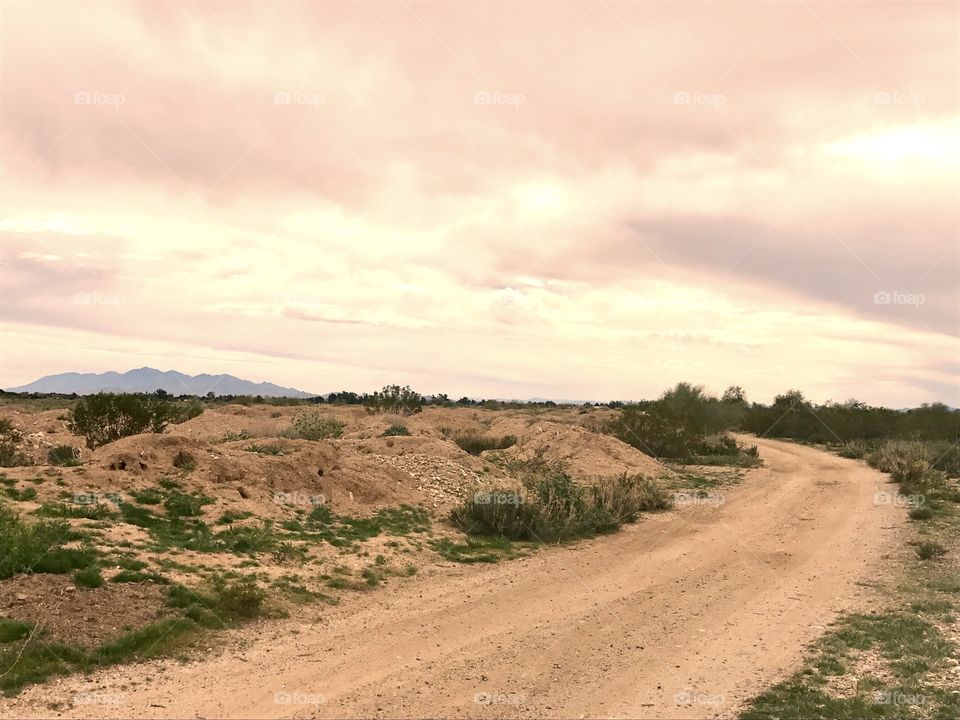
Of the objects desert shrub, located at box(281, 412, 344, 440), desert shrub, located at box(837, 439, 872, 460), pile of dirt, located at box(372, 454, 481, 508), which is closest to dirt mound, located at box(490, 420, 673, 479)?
pile of dirt, located at box(372, 454, 481, 508)

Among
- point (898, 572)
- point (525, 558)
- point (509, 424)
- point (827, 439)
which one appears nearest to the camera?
point (898, 572)

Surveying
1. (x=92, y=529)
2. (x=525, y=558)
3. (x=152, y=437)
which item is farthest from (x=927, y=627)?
(x=152, y=437)

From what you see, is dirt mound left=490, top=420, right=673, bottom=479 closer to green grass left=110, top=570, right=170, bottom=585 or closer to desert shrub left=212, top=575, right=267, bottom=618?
desert shrub left=212, top=575, right=267, bottom=618

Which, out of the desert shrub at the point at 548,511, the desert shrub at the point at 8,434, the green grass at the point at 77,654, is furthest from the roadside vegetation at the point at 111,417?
the green grass at the point at 77,654

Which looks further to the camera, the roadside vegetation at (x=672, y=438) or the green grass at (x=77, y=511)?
the roadside vegetation at (x=672, y=438)

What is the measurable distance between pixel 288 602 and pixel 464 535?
221 inches

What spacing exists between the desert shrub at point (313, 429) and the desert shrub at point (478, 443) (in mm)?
4899

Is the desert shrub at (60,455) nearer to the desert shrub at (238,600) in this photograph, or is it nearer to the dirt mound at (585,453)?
the desert shrub at (238,600)

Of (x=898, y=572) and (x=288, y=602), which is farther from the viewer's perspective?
(x=898, y=572)

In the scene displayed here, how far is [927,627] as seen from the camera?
8805mm

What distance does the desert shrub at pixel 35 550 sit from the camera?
336 inches

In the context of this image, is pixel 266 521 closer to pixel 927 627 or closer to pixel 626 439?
pixel 927 627

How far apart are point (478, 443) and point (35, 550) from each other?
65.5 feet

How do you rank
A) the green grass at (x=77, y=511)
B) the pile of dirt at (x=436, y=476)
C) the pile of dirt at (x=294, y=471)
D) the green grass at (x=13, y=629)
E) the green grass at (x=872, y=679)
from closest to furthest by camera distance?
1. the green grass at (x=872, y=679)
2. the green grass at (x=13, y=629)
3. the green grass at (x=77, y=511)
4. the pile of dirt at (x=294, y=471)
5. the pile of dirt at (x=436, y=476)
